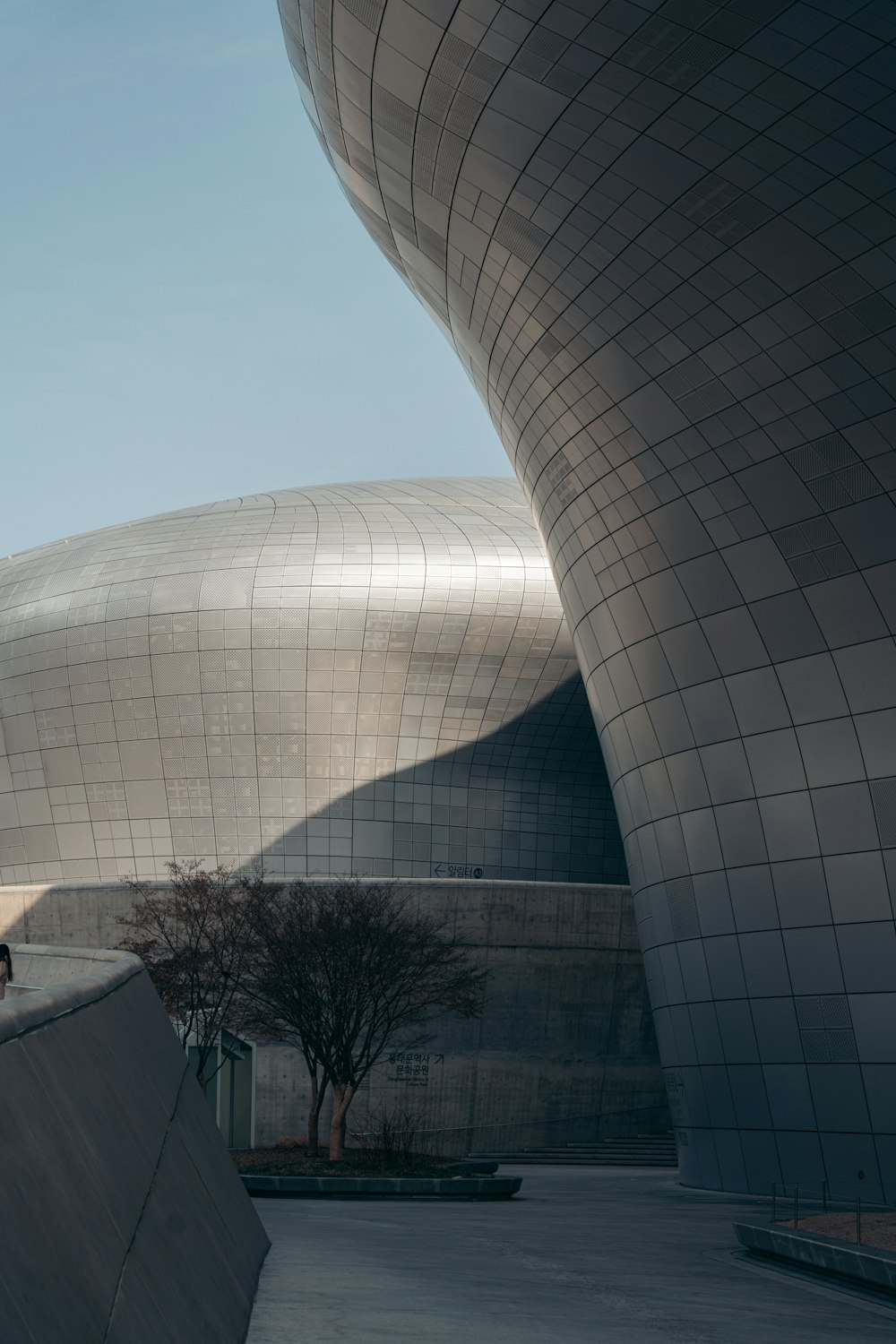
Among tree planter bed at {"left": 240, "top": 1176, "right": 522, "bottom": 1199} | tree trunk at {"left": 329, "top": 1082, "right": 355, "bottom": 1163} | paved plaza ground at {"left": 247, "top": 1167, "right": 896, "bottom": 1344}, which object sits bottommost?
paved plaza ground at {"left": 247, "top": 1167, "right": 896, "bottom": 1344}

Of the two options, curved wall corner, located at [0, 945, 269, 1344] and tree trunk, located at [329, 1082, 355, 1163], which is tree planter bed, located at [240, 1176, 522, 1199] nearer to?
tree trunk, located at [329, 1082, 355, 1163]

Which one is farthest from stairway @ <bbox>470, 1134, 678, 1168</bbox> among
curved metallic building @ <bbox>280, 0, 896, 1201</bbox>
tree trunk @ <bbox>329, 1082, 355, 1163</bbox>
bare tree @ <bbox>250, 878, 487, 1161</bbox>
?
curved metallic building @ <bbox>280, 0, 896, 1201</bbox>

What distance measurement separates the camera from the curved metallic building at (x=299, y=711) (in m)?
51.2

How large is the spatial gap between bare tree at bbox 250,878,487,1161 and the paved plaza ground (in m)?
10.6

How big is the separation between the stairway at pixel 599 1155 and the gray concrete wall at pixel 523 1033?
526 mm

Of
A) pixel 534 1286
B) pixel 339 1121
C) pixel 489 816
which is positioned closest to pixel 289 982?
pixel 339 1121

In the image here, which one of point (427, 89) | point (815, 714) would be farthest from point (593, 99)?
point (815, 714)

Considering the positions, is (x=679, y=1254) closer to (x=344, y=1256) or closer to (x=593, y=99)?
(x=344, y=1256)

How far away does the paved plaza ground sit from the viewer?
8570 mm

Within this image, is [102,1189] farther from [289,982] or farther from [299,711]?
[299,711]

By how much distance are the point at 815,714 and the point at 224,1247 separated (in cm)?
1760

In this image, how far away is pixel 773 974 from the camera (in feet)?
80.3

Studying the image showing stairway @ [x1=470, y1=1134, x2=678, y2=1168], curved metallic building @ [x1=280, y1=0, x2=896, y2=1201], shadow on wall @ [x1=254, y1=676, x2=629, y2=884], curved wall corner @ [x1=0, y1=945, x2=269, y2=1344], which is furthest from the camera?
shadow on wall @ [x1=254, y1=676, x2=629, y2=884]

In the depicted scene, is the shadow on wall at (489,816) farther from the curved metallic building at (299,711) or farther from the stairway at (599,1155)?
the stairway at (599,1155)
